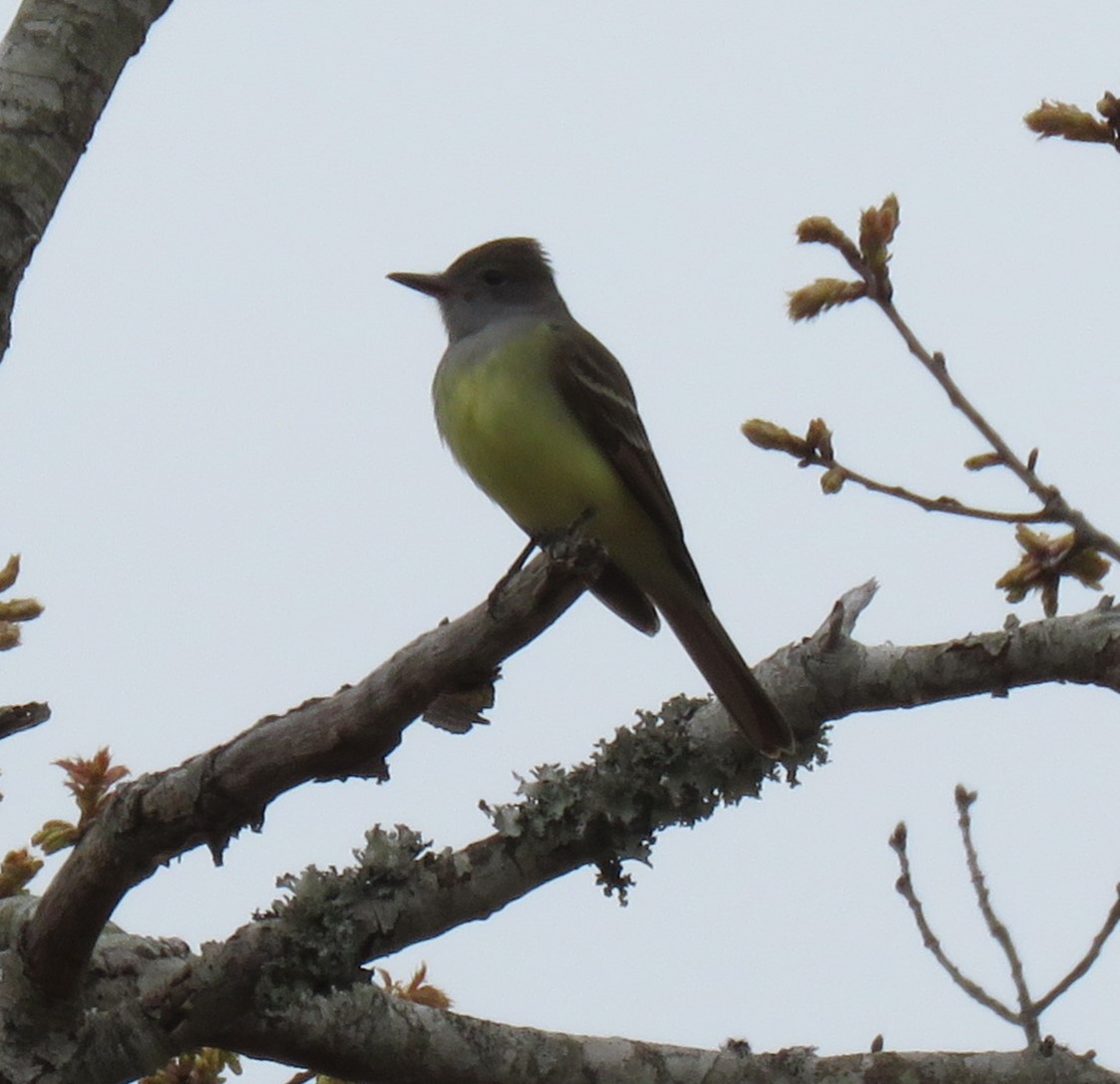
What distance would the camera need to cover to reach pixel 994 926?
3.88 meters

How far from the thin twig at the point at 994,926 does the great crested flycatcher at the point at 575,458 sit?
0.88 meters

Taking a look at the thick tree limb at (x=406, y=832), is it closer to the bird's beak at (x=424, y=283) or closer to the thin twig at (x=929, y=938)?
the thin twig at (x=929, y=938)

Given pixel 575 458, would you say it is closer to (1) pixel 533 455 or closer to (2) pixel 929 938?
(1) pixel 533 455

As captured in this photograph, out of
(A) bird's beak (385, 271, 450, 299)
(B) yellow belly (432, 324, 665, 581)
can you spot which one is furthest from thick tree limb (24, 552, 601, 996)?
(A) bird's beak (385, 271, 450, 299)

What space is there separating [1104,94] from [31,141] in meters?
2.30

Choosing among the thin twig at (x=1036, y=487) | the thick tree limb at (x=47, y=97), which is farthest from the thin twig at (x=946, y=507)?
the thick tree limb at (x=47, y=97)

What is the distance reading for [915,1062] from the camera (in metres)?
3.78

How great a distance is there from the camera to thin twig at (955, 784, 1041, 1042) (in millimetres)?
3736

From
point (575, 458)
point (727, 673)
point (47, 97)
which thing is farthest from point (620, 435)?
point (47, 97)

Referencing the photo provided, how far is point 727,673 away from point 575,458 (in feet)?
3.67

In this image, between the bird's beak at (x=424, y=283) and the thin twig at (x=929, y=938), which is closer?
the thin twig at (x=929, y=938)

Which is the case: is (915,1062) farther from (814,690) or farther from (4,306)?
(4,306)

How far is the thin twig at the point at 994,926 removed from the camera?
12.3ft

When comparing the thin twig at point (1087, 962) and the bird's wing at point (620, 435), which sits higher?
the bird's wing at point (620, 435)
